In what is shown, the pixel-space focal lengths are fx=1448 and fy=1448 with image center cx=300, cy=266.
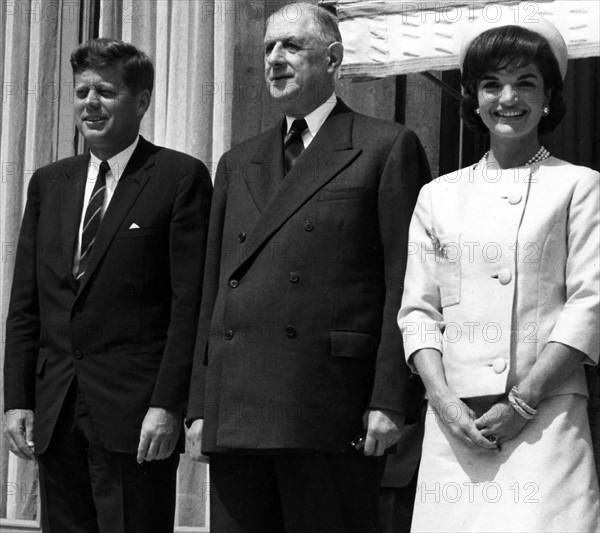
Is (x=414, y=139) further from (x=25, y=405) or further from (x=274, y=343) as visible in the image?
(x=25, y=405)

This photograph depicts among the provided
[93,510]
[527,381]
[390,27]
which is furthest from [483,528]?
[390,27]

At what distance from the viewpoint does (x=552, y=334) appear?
3951mm

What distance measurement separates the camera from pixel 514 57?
423 cm

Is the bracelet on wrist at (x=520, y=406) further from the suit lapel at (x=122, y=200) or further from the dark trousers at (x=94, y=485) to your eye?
the suit lapel at (x=122, y=200)

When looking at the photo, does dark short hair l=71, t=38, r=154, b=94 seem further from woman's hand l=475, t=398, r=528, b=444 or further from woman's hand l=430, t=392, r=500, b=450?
woman's hand l=475, t=398, r=528, b=444

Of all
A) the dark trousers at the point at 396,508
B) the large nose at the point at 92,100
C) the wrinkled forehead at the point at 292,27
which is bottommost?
the dark trousers at the point at 396,508

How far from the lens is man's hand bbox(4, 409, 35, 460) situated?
501 centimetres

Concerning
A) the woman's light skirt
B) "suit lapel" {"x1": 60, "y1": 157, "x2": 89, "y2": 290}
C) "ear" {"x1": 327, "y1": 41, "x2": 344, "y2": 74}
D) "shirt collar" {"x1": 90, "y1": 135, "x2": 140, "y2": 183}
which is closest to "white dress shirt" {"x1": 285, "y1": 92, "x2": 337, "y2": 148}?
"ear" {"x1": 327, "y1": 41, "x2": 344, "y2": 74}

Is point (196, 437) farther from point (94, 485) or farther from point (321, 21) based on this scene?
point (321, 21)

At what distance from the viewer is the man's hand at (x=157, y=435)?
4.70m

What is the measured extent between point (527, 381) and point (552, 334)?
0.49 feet

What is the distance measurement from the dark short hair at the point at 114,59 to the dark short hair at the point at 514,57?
4.57ft

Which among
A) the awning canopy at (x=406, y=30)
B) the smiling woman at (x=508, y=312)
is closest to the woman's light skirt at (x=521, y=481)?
the smiling woman at (x=508, y=312)

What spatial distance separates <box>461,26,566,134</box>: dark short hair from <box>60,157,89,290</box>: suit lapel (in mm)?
1512
